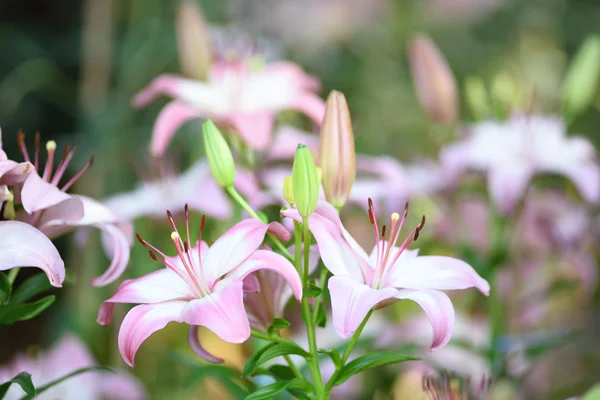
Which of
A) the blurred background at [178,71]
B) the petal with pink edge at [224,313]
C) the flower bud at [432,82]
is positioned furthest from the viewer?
the blurred background at [178,71]

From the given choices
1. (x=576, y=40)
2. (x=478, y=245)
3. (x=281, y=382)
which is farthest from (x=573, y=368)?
(x=281, y=382)

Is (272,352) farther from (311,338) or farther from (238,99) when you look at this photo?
(238,99)

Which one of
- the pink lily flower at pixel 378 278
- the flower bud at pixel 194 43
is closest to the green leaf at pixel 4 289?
the pink lily flower at pixel 378 278

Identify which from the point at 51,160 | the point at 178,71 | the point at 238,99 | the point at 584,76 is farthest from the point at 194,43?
the point at 178,71

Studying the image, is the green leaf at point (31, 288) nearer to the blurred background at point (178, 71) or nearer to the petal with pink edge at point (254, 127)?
the blurred background at point (178, 71)

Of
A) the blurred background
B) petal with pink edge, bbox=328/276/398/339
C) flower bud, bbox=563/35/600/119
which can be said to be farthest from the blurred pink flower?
flower bud, bbox=563/35/600/119

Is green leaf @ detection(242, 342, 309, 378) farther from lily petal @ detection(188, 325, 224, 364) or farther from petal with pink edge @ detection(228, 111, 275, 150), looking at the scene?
petal with pink edge @ detection(228, 111, 275, 150)
